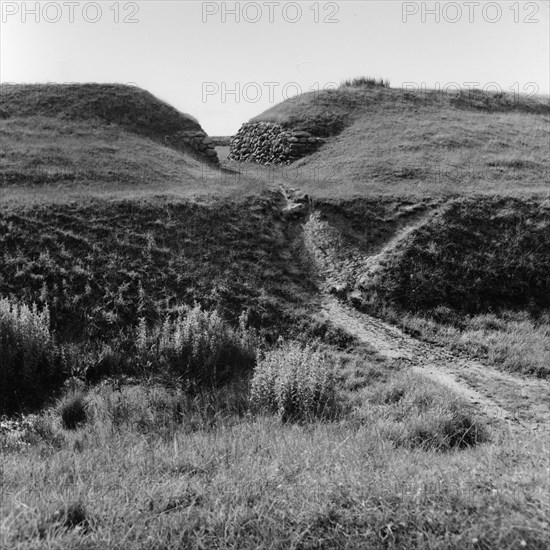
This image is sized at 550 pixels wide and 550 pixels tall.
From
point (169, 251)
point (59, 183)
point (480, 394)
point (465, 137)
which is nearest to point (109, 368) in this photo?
point (169, 251)

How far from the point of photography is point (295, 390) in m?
7.53

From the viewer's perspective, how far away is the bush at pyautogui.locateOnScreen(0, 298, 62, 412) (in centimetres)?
831

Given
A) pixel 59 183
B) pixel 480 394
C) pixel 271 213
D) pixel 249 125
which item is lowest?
pixel 480 394

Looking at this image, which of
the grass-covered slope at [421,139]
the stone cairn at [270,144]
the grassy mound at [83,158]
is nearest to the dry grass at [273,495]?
the grassy mound at [83,158]

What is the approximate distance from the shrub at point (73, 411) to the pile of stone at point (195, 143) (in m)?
17.1

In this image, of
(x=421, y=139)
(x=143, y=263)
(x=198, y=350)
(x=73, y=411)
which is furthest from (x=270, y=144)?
(x=73, y=411)

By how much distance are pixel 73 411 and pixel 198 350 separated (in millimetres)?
2311

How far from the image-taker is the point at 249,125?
27031 mm

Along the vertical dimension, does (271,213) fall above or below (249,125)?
below

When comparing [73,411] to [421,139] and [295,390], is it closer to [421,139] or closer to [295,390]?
[295,390]

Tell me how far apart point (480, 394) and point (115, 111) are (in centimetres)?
2081

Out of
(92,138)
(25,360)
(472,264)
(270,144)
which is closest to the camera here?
(25,360)

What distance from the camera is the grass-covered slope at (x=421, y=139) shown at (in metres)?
18.5

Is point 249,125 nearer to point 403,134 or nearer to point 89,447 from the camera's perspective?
point 403,134
